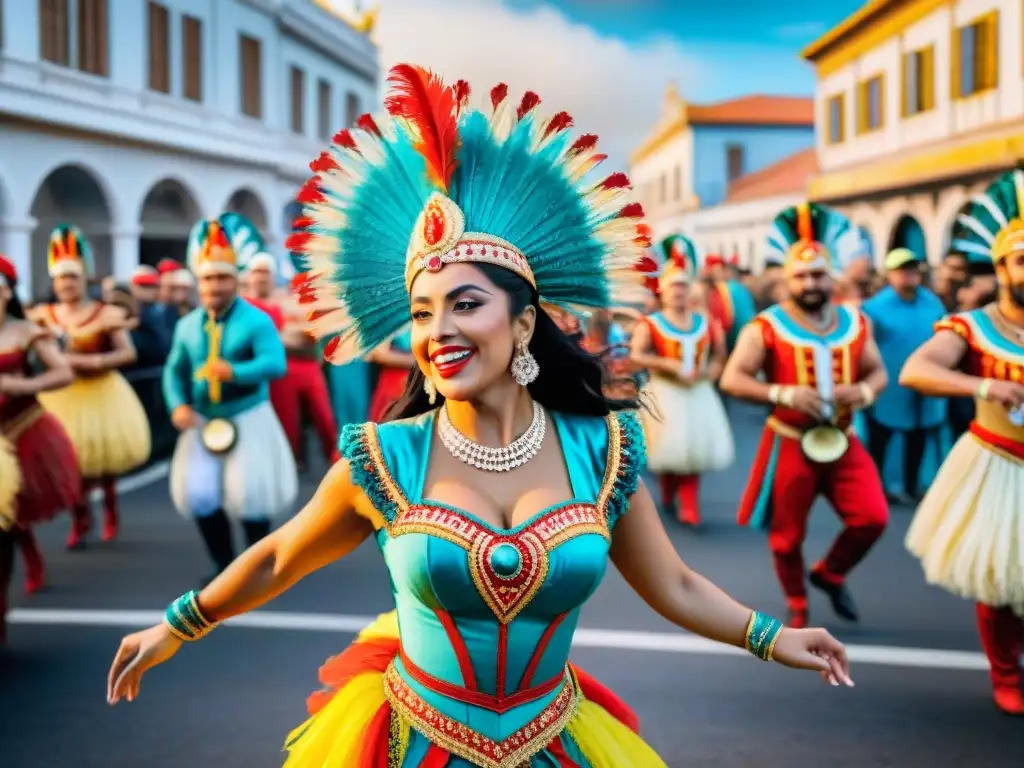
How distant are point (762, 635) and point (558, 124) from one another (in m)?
1.30

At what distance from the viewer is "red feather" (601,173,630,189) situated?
9.75ft

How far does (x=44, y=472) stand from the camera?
6887 millimetres

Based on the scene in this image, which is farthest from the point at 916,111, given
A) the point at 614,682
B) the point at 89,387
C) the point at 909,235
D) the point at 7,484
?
the point at 7,484

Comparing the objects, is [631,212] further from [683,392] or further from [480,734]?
[683,392]

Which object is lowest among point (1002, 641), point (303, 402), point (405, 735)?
point (1002, 641)

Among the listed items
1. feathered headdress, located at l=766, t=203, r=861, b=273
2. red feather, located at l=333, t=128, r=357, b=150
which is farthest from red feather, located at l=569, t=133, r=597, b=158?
feathered headdress, located at l=766, t=203, r=861, b=273

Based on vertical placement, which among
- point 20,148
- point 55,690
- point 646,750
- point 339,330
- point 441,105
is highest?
point 20,148

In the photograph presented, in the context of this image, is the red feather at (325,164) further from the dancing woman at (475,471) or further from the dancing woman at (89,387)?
the dancing woman at (89,387)

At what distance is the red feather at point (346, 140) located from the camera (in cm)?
298

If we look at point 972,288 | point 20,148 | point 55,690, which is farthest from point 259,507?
point 20,148

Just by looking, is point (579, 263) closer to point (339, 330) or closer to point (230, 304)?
point (339, 330)

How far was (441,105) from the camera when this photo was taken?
282 centimetres

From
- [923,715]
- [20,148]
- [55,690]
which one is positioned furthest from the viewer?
[20,148]

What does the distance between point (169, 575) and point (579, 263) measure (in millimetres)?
5702
